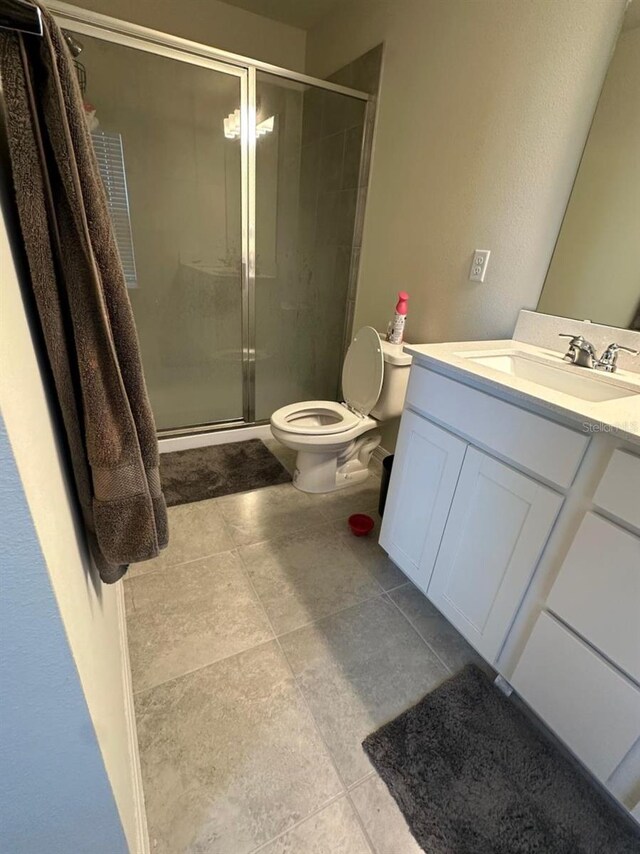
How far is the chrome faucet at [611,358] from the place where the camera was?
1.24 metres

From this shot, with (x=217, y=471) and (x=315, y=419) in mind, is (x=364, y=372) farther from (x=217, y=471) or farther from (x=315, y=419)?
(x=217, y=471)

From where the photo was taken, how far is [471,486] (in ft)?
3.70

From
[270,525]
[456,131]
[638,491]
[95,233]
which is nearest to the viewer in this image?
[95,233]

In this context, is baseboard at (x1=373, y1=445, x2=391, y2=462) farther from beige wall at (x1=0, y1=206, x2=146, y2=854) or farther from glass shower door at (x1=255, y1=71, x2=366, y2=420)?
beige wall at (x1=0, y1=206, x2=146, y2=854)

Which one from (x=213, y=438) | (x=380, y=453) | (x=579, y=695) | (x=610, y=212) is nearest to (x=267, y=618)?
(x=579, y=695)

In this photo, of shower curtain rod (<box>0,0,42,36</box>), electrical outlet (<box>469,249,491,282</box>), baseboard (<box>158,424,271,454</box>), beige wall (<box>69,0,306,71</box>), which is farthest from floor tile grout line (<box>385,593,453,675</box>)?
beige wall (<box>69,0,306,71</box>)

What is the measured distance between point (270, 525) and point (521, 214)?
1.59 meters

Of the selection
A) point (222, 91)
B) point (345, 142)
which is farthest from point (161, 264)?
point (345, 142)

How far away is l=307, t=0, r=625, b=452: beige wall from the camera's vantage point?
4.25 feet

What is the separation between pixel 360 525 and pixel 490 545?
71 centimetres

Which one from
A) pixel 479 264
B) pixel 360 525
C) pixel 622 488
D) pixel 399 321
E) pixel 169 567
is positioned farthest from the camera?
pixel 399 321

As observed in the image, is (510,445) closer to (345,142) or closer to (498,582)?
(498,582)

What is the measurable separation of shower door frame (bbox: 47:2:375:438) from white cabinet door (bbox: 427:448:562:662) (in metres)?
1.68

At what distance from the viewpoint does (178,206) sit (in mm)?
2166
